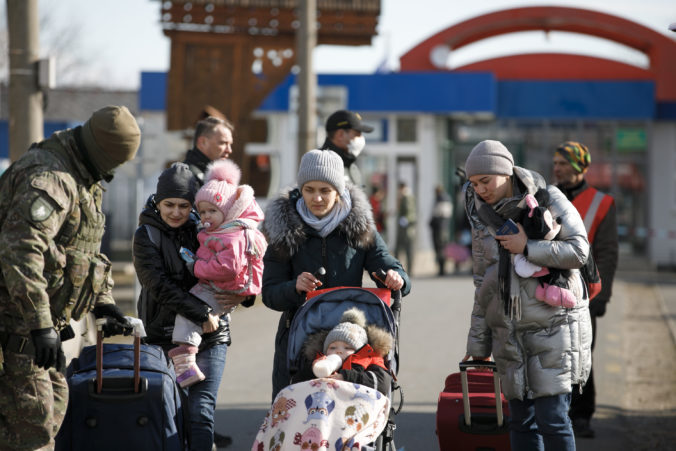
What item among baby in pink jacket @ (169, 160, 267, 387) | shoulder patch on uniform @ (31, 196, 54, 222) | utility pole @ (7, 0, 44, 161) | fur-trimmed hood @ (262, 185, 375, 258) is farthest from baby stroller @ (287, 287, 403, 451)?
utility pole @ (7, 0, 44, 161)

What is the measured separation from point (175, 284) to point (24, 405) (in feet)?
4.19

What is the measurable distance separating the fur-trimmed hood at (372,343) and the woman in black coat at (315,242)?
0.36 metres

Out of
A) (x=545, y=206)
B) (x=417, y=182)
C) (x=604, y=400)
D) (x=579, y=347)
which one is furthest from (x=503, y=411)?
(x=417, y=182)

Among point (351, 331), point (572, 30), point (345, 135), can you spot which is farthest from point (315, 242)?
point (572, 30)

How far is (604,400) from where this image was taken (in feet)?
27.4

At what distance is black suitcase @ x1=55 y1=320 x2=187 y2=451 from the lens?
457 centimetres

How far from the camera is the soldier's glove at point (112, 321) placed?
15.3ft

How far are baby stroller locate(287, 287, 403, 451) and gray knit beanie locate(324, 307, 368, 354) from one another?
0.06 meters

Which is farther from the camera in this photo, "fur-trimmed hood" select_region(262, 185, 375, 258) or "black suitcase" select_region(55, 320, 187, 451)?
"fur-trimmed hood" select_region(262, 185, 375, 258)

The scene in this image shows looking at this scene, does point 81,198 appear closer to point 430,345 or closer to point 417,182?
point 430,345

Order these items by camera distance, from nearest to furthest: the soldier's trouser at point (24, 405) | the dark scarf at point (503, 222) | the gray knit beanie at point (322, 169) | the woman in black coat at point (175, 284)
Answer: the soldier's trouser at point (24, 405) → the dark scarf at point (503, 222) → the gray knit beanie at point (322, 169) → the woman in black coat at point (175, 284)

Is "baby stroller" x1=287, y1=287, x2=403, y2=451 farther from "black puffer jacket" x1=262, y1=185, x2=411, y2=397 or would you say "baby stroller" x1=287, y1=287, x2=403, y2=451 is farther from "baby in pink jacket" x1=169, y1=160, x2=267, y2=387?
"baby in pink jacket" x1=169, y1=160, x2=267, y2=387

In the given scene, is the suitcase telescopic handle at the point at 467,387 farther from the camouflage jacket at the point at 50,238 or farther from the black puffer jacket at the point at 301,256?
the camouflage jacket at the point at 50,238

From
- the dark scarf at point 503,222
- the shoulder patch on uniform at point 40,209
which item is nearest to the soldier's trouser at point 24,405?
the shoulder patch on uniform at point 40,209
